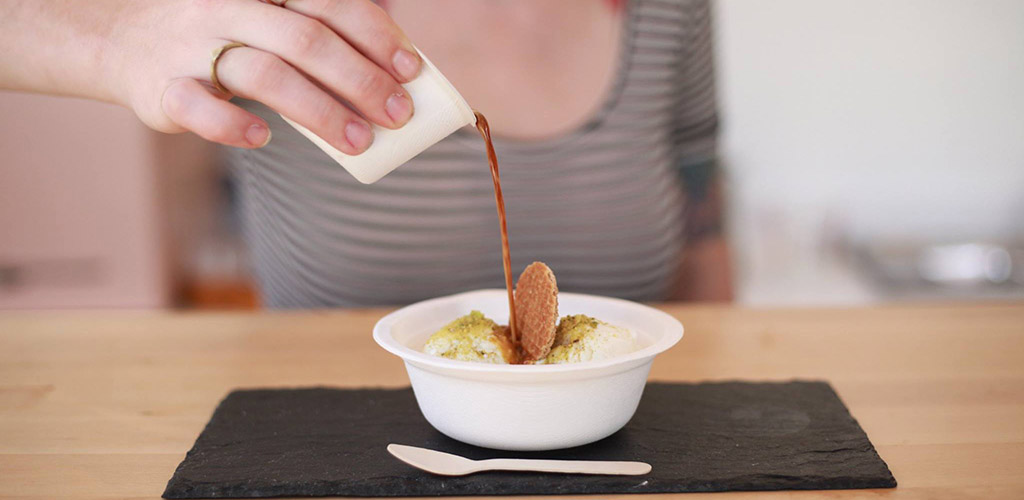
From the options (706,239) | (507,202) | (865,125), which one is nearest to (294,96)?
(507,202)

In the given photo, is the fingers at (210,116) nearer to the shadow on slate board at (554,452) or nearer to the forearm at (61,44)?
the forearm at (61,44)

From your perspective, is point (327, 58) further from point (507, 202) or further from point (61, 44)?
point (507, 202)

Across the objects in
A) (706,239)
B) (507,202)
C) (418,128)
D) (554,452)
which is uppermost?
(418,128)

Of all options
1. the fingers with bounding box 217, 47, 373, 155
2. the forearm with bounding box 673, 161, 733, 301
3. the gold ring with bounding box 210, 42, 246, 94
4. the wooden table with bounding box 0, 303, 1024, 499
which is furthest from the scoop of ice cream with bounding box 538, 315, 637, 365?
the forearm with bounding box 673, 161, 733, 301

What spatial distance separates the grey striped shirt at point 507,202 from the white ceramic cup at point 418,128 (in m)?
0.72

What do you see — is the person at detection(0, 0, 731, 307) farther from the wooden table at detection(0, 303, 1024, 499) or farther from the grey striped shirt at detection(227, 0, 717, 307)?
the wooden table at detection(0, 303, 1024, 499)

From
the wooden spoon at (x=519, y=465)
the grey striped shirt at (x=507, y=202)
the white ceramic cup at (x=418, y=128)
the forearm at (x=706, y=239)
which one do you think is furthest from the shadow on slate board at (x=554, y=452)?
the forearm at (x=706, y=239)

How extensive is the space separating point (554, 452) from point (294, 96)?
444 millimetres

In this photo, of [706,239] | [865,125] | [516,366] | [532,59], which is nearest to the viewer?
[516,366]

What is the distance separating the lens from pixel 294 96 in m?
0.86

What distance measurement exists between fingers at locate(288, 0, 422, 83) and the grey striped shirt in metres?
0.75

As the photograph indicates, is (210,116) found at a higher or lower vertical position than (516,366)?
higher

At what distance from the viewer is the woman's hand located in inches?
33.3

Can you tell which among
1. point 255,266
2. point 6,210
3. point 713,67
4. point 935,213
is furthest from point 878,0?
point 6,210
